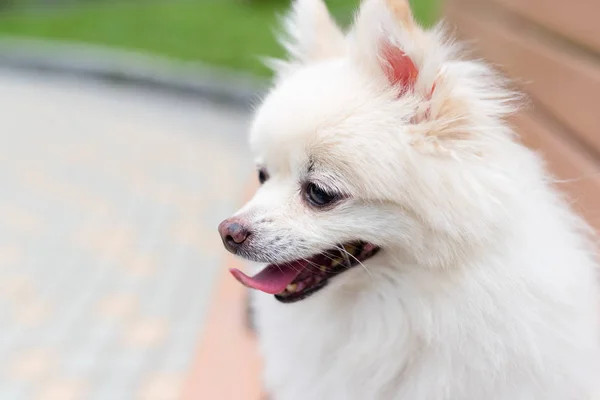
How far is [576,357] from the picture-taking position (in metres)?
1.12

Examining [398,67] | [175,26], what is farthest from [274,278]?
[175,26]

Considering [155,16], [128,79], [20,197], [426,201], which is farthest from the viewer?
[155,16]

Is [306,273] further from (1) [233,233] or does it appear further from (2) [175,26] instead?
(2) [175,26]

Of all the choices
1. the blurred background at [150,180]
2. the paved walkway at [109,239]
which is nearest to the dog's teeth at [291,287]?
the blurred background at [150,180]

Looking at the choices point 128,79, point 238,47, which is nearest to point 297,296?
point 128,79

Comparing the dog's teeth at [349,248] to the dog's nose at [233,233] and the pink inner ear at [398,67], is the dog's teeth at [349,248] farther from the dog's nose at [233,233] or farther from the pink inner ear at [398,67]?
the pink inner ear at [398,67]

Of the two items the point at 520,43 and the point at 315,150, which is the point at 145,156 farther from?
the point at 315,150

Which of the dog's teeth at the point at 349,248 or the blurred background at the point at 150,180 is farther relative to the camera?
the blurred background at the point at 150,180

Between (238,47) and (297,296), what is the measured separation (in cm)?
480

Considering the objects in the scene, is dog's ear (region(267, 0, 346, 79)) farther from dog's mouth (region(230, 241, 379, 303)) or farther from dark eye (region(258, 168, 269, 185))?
dog's mouth (region(230, 241, 379, 303))

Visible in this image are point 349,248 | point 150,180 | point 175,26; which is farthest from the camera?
point 175,26

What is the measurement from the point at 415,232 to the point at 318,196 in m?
0.18

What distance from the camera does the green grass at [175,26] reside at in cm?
543

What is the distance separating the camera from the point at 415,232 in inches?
40.1
